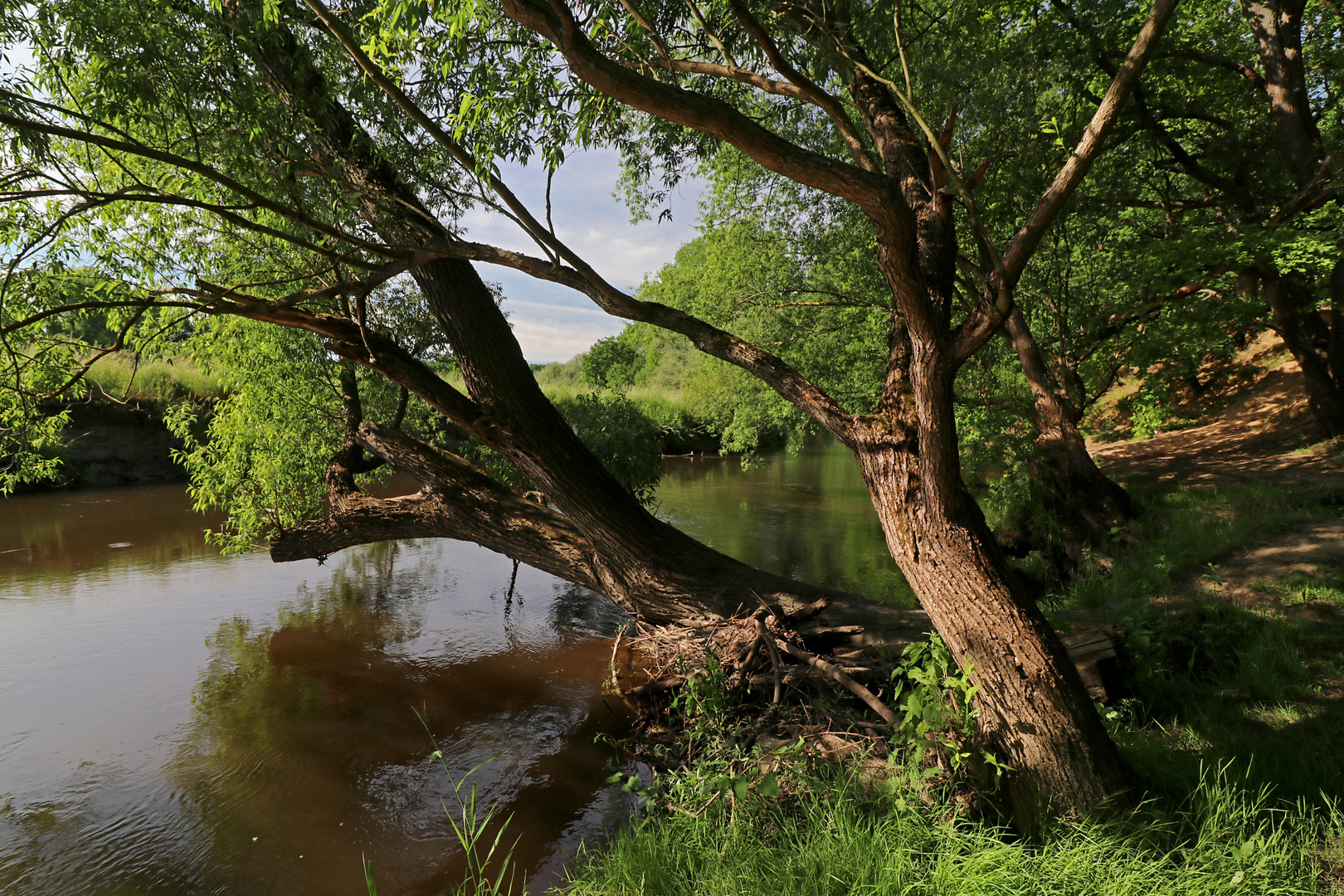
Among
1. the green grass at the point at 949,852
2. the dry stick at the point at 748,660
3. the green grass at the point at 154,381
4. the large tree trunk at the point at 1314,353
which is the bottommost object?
the green grass at the point at 949,852

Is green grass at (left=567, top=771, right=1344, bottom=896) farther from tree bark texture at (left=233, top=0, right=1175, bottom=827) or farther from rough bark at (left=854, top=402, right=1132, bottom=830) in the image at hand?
tree bark texture at (left=233, top=0, right=1175, bottom=827)

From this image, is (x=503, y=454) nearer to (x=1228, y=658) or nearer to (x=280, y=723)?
(x=280, y=723)

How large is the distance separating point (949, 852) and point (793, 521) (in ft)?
33.5

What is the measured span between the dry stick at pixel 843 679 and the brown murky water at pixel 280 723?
4.82 ft

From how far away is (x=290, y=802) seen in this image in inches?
156

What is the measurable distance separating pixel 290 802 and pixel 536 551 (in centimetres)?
247

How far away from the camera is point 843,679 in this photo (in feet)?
13.4

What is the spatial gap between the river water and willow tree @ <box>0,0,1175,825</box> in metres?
1.26

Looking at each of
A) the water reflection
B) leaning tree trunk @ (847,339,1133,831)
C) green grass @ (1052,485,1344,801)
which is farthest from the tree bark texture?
the water reflection

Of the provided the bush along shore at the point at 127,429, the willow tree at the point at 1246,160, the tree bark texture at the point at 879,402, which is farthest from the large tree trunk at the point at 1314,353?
the bush along shore at the point at 127,429

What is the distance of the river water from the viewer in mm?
3543

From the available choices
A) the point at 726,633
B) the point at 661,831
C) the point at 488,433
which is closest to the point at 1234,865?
the point at 661,831

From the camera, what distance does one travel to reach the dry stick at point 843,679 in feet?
11.8

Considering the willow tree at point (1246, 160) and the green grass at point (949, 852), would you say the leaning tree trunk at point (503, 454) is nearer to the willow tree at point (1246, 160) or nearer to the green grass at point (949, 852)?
the green grass at point (949, 852)
